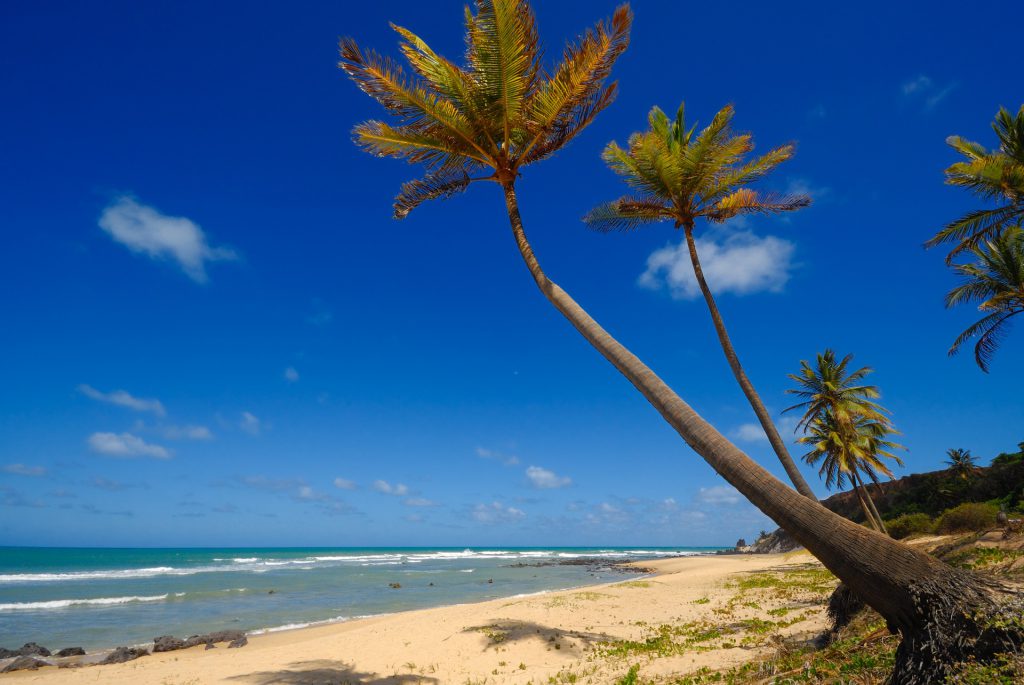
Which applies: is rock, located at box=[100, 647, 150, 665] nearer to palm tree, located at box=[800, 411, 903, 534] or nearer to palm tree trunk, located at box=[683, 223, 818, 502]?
palm tree trunk, located at box=[683, 223, 818, 502]

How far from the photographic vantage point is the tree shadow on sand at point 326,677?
9.27 m

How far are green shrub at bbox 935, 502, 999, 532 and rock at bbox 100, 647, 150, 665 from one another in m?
29.3

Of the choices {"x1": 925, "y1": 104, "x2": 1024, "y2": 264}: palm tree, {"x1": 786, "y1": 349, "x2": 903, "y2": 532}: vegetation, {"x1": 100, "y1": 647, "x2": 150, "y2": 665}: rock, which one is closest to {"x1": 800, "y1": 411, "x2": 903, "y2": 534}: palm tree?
{"x1": 786, "y1": 349, "x2": 903, "y2": 532}: vegetation

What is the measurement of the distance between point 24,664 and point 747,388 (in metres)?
17.5

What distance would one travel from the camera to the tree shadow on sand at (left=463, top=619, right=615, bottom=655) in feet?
35.7

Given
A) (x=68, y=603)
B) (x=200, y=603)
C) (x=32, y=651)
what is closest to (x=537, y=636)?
(x=32, y=651)

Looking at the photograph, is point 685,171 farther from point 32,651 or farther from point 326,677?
point 32,651

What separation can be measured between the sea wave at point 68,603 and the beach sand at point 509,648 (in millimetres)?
15068

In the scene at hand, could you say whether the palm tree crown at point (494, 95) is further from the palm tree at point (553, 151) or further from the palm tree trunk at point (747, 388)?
the palm tree trunk at point (747, 388)

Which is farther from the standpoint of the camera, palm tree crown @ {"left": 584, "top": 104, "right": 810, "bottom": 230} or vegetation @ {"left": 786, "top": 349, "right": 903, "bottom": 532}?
vegetation @ {"left": 786, "top": 349, "right": 903, "bottom": 532}

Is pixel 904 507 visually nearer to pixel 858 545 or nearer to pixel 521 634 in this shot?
pixel 521 634

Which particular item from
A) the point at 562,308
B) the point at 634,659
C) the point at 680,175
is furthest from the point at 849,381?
the point at 562,308

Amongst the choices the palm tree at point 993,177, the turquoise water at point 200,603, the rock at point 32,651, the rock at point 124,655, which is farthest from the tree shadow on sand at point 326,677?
the palm tree at point 993,177

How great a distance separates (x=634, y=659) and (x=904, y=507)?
39.3 metres
